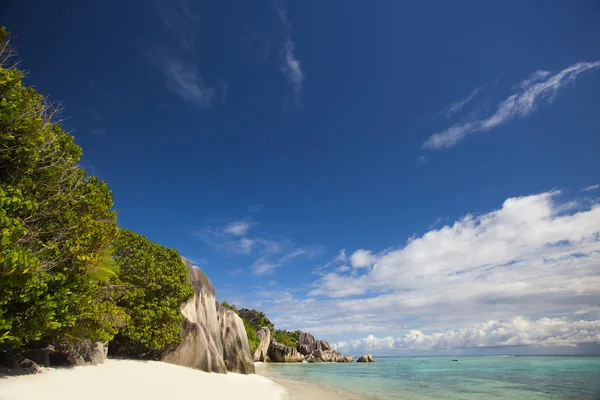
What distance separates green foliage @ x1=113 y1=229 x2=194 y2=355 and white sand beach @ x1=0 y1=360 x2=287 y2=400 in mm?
2800

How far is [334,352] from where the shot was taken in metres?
99.2

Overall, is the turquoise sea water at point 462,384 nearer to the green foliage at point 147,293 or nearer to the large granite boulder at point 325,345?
the green foliage at point 147,293

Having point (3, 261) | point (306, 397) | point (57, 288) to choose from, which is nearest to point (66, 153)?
point (57, 288)

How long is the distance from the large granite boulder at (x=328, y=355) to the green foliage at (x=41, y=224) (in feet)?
299

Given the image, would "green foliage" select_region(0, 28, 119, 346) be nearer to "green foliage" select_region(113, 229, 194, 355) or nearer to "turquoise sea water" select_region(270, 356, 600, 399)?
"green foliage" select_region(113, 229, 194, 355)

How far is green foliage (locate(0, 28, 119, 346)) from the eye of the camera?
6953mm

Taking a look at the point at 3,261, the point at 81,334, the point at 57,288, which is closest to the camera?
the point at 3,261

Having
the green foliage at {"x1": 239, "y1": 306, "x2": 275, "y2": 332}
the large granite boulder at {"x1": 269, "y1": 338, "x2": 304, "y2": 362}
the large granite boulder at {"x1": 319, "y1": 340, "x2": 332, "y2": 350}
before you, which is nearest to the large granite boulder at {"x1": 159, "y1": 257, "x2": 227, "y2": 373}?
the large granite boulder at {"x1": 269, "y1": 338, "x2": 304, "y2": 362}

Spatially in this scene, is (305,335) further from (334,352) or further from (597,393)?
(597,393)

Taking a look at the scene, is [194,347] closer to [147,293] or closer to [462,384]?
[147,293]

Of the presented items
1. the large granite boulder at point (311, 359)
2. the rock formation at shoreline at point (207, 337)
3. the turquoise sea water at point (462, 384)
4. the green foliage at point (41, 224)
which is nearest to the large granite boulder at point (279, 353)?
the large granite boulder at point (311, 359)

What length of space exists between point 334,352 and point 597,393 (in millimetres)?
88197

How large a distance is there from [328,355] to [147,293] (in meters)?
88.2

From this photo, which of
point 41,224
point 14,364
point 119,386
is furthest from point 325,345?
point 41,224
